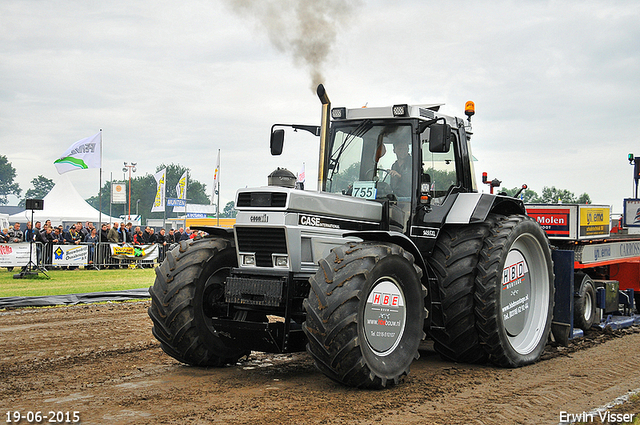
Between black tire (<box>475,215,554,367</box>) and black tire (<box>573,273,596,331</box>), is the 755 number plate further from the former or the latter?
black tire (<box>573,273,596,331</box>)

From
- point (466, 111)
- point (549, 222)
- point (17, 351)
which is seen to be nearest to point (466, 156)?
point (466, 111)

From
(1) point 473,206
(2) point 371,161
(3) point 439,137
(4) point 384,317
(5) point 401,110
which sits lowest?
(4) point 384,317

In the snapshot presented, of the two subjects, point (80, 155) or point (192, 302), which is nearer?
point (192, 302)

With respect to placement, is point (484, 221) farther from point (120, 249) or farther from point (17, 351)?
point (120, 249)

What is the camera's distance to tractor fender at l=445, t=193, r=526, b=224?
6.86 m

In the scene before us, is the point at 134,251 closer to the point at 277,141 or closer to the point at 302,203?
the point at 277,141

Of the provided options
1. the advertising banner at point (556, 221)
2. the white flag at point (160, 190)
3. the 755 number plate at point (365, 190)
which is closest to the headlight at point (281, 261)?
the 755 number plate at point (365, 190)

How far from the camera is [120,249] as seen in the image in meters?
23.2

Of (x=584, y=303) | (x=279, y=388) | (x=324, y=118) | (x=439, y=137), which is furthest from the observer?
(x=584, y=303)

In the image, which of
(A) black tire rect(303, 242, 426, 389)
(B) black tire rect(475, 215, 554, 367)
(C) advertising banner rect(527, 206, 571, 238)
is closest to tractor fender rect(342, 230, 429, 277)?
(A) black tire rect(303, 242, 426, 389)

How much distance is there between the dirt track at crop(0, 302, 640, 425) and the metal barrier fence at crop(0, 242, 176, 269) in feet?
43.3

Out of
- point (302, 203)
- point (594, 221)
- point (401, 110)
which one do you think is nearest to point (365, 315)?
point (302, 203)

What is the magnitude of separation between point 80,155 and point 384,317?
66.3ft

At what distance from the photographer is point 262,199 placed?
6094 millimetres
